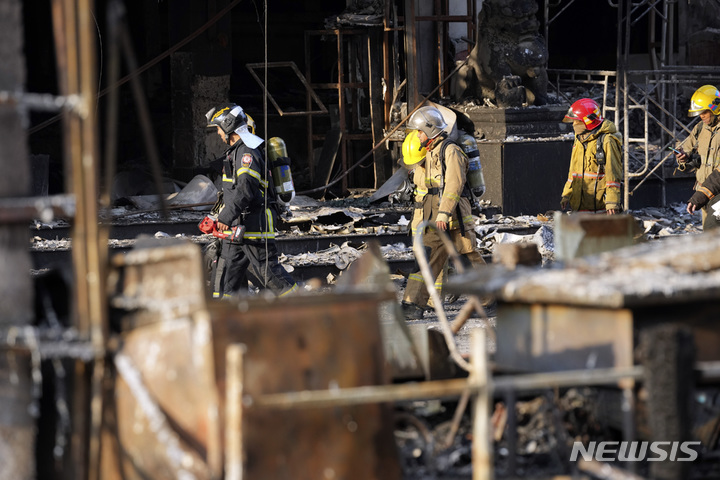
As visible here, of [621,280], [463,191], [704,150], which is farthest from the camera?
[704,150]

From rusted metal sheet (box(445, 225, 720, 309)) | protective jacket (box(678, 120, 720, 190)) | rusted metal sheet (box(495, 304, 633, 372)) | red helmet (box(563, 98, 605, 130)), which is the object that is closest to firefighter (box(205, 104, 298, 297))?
red helmet (box(563, 98, 605, 130))

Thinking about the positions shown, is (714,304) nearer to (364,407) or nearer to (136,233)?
(364,407)

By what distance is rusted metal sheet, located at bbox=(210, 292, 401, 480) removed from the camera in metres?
3.51

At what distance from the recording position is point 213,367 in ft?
11.4

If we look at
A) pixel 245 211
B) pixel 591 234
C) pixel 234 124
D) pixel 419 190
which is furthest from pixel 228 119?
pixel 591 234

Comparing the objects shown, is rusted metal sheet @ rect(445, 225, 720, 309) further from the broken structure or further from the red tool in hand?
the red tool in hand

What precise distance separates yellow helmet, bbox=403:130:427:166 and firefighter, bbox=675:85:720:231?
2.56 m

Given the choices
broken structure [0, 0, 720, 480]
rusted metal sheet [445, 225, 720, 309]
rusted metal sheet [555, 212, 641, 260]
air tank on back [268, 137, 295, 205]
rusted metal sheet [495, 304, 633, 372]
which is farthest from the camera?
air tank on back [268, 137, 295, 205]

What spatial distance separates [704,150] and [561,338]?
603cm

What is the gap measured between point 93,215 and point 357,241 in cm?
786

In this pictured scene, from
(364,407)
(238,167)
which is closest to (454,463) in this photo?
(364,407)

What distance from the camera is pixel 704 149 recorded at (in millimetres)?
9578

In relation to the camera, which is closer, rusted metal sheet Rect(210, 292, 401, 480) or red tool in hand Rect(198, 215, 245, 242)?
rusted metal sheet Rect(210, 292, 401, 480)

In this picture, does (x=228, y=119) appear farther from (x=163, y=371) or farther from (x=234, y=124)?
(x=163, y=371)
